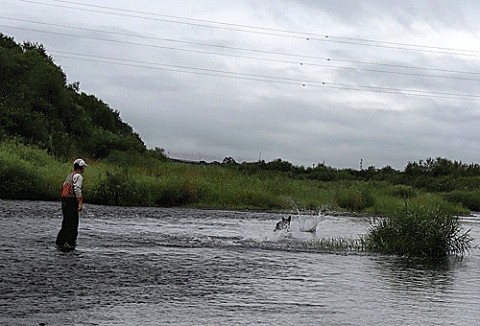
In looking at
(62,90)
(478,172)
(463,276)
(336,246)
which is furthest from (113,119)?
(463,276)

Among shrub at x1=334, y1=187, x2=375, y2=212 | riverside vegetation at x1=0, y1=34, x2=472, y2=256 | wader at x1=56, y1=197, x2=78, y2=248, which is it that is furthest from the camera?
shrub at x1=334, y1=187, x2=375, y2=212

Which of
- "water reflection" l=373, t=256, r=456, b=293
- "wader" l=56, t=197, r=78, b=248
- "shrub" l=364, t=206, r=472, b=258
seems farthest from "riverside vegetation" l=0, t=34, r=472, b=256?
"wader" l=56, t=197, r=78, b=248

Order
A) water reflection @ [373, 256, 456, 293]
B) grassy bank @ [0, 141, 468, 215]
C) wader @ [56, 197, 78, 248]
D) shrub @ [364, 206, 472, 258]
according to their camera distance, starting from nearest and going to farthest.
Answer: water reflection @ [373, 256, 456, 293] < wader @ [56, 197, 78, 248] < shrub @ [364, 206, 472, 258] < grassy bank @ [0, 141, 468, 215]

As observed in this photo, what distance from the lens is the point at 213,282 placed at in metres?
16.1

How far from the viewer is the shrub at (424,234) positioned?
77.3ft

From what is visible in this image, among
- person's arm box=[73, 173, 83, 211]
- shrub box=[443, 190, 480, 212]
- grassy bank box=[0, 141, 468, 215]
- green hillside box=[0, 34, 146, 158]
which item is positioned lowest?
person's arm box=[73, 173, 83, 211]

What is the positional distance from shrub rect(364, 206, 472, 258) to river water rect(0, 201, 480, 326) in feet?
2.22

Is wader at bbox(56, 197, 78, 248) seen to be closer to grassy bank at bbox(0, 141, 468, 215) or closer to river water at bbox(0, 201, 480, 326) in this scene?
river water at bbox(0, 201, 480, 326)

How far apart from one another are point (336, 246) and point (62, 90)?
50.8m

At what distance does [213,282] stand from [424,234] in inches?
375

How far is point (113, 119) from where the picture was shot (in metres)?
91.8

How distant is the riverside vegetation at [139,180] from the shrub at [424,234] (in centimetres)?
3

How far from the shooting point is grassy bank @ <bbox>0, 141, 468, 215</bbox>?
1746 inches

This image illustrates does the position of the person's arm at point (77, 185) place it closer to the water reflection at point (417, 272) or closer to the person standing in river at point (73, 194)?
the person standing in river at point (73, 194)
